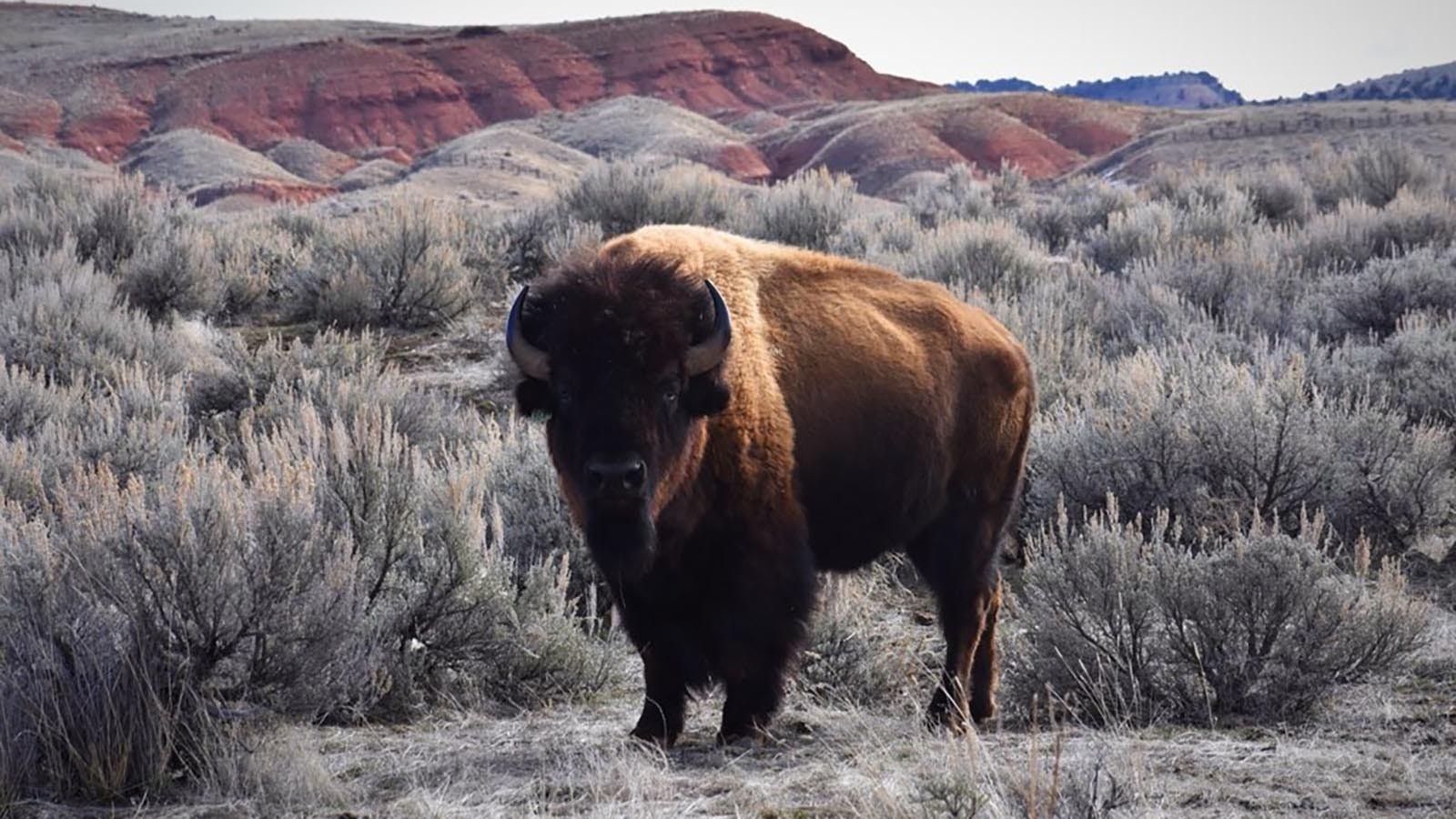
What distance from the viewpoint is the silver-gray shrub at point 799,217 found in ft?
52.7

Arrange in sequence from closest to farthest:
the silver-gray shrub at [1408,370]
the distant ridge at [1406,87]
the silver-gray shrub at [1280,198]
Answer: the silver-gray shrub at [1408,370] < the silver-gray shrub at [1280,198] < the distant ridge at [1406,87]

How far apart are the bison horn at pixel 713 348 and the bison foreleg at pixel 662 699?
3.49 feet

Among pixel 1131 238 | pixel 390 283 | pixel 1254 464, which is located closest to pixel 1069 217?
pixel 1131 238

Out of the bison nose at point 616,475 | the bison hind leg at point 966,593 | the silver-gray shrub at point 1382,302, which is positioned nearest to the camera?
the bison nose at point 616,475

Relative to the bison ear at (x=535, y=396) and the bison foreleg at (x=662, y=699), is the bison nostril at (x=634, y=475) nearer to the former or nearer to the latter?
the bison ear at (x=535, y=396)

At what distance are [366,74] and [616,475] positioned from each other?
272 feet

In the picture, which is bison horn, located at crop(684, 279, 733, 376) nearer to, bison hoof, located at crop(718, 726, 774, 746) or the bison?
the bison

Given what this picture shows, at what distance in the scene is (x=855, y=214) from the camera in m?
17.8

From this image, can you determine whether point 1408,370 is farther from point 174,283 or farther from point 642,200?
point 174,283

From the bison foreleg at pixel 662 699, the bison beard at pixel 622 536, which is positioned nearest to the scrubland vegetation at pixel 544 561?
the bison foreleg at pixel 662 699

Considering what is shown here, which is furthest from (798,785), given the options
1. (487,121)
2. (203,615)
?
(487,121)

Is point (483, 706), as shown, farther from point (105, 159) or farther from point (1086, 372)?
point (105, 159)

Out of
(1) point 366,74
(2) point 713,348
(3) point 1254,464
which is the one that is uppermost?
(1) point 366,74

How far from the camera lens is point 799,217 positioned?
16.2m
